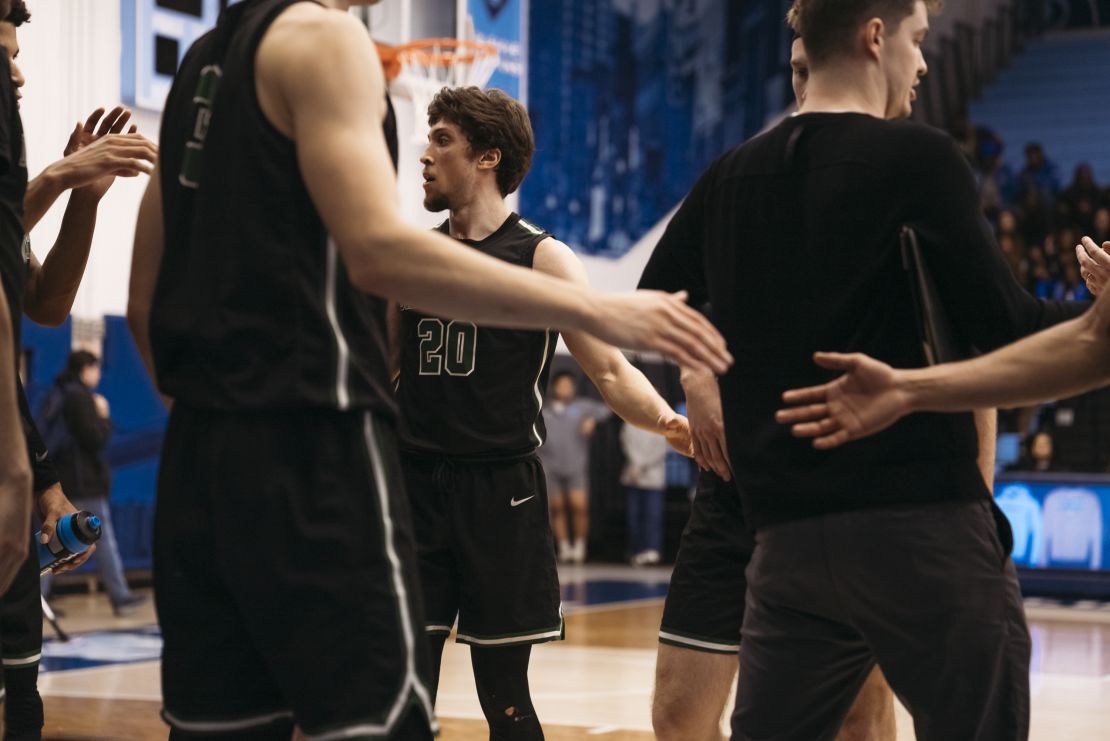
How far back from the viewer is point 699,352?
2236mm

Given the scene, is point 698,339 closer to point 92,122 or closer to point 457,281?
point 457,281

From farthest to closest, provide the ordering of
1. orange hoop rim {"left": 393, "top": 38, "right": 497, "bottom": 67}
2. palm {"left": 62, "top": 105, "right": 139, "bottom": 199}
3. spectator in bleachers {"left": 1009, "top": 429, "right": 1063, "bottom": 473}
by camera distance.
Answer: spectator in bleachers {"left": 1009, "top": 429, "right": 1063, "bottom": 473}
orange hoop rim {"left": 393, "top": 38, "right": 497, "bottom": 67}
palm {"left": 62, "top": 105, "right": 139, "bottom": 199}

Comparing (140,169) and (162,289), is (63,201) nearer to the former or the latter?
(140,169)

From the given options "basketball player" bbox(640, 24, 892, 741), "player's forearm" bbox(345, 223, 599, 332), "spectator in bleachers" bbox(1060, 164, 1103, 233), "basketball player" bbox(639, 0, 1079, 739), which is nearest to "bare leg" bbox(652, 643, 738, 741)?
"basketball player" bbox(640, 24, 892, 741)

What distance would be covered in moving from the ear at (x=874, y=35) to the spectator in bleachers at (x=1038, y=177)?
19.3 meters

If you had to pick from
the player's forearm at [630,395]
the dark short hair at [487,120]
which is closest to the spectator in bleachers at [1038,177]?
the dark short hair at [487,120]

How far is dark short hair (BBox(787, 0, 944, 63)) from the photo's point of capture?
8.66ft

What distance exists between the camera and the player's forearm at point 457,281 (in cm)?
222

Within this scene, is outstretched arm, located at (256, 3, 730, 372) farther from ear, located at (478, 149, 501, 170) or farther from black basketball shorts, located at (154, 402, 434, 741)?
ear, located at (478, 149, 501, 170)

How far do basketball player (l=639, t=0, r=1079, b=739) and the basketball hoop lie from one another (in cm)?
1106

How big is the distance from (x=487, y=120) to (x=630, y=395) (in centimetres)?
98

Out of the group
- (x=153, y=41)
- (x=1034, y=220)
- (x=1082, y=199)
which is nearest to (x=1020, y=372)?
(x=153, y=41)

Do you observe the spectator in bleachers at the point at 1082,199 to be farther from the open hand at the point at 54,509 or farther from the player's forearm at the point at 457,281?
the player's forearm at the point at 457,281

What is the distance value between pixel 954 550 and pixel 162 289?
1447mm
